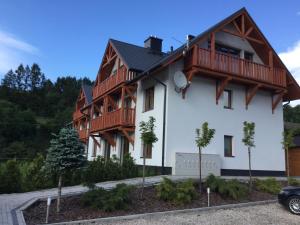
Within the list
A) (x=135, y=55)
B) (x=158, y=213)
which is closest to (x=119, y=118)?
(x=135, y=55)

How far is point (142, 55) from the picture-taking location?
2272cm

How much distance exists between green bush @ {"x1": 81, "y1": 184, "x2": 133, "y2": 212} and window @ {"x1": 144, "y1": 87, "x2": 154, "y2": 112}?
A: 9.22m

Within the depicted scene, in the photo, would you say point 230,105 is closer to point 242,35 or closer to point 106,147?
point 242,35

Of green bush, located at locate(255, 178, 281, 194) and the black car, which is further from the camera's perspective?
green bush, located at locate(255, 178, 281, 194)

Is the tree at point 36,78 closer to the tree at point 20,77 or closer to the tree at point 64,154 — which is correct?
the tree at point 20,77

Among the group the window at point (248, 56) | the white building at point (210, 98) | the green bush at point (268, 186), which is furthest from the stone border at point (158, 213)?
the window at point (248, 56)

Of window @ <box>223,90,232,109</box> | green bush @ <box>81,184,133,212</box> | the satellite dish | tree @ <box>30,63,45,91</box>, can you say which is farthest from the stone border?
tree @ <box>30,63,45,91</box>

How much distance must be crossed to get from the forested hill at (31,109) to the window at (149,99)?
33421 mm

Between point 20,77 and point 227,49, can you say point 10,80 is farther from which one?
point 227,49

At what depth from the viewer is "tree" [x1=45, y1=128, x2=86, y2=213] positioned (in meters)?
9.85

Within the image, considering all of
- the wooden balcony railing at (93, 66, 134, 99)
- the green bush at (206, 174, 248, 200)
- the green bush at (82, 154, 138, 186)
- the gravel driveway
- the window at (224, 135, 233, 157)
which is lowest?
the gravel driveway

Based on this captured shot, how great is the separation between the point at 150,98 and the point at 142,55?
4.59 metres

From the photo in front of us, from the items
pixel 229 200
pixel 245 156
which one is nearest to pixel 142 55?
pixel 245 156

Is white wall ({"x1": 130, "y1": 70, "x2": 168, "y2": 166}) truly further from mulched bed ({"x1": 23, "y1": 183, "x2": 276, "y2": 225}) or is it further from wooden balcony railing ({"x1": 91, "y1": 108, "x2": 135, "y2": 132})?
mulched bed ({"x1": 23, "y1": 183, "x2": 276, "y2": 225})
